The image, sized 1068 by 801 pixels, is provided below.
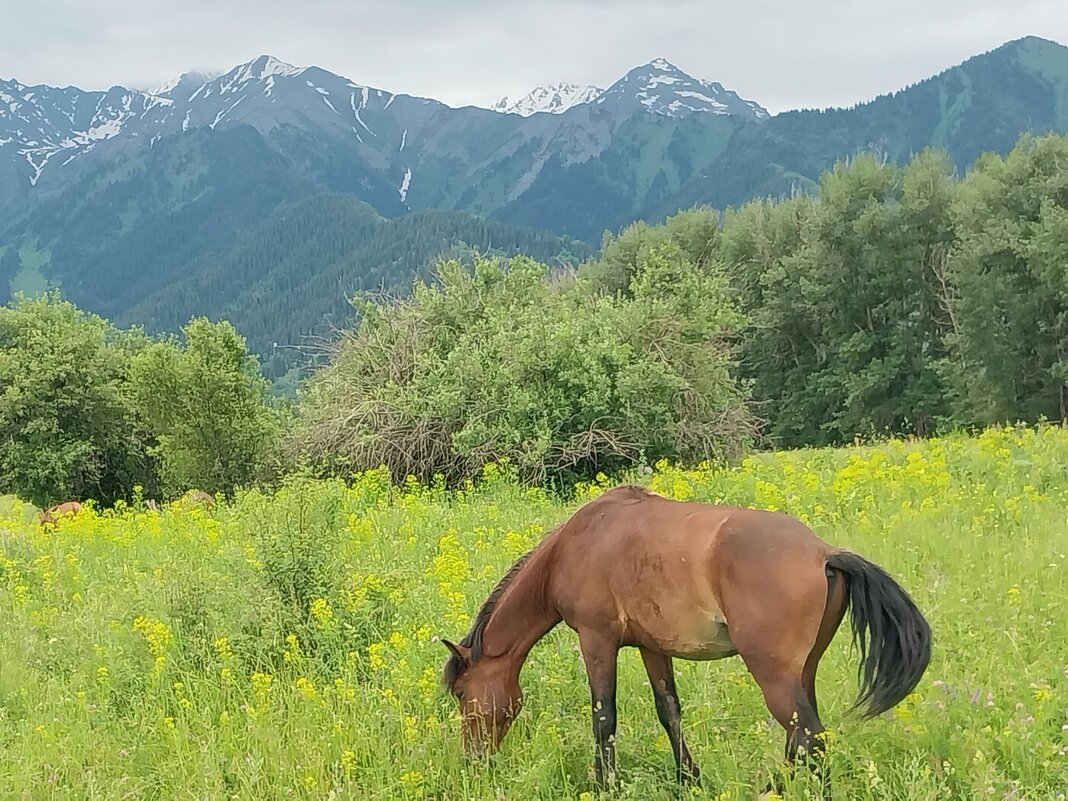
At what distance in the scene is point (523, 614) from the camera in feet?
15.3

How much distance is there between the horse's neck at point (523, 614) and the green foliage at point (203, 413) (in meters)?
25.2

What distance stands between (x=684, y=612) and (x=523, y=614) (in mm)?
1004

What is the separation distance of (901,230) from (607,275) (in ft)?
49.3

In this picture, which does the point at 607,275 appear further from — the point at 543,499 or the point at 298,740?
the point at 298,740

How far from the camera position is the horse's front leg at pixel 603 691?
429cm

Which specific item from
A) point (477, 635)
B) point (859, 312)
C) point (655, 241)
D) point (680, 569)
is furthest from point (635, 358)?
point (655, 241)

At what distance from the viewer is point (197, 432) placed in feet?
98.6

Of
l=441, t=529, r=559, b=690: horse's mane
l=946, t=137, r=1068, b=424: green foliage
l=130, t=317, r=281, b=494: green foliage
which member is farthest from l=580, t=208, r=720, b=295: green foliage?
l=441, t=529, r=559, b=690: horse's mane

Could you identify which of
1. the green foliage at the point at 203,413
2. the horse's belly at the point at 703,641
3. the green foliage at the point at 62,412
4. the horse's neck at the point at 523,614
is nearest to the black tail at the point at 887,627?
the horse's belly at the point at 703,641

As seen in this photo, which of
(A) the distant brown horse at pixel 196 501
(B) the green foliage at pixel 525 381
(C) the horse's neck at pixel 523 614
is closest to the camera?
(C) the horse's neck at pixel 523 614

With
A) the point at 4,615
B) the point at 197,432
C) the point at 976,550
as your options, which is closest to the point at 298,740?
the point at 4,615

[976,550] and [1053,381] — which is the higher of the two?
[976,550]

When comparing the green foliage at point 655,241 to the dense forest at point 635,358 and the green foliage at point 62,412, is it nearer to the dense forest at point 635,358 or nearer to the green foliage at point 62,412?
the dense forest at point 635,358

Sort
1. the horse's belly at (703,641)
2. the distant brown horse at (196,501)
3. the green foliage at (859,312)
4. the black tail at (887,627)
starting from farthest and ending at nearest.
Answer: the green foliage at (859,312), the distant brown horse at (196,501), the horse's belly at (703,641), the black tail at (887,627)
